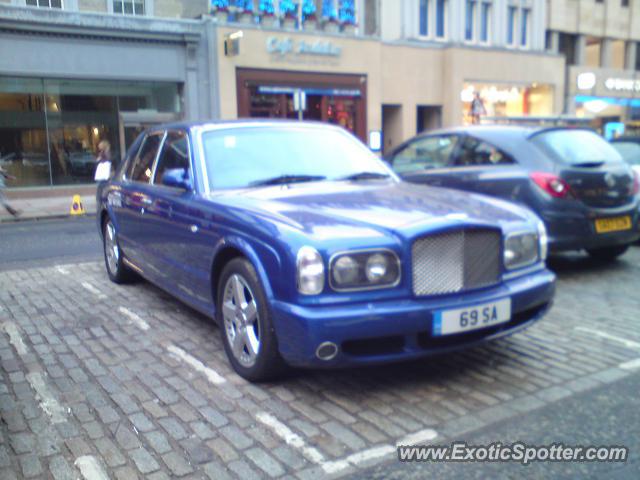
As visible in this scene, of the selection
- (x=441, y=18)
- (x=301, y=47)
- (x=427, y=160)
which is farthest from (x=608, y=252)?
(x=441, y=18)

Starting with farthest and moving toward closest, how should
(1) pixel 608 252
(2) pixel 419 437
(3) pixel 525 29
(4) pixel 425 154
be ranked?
1. (3) pixel 525 29
2. (4) pixel 425 154
3. (1) pixel 608 252
4. (2) pixel 419 437

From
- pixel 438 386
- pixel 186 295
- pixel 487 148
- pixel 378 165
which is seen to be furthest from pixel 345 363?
pixel 487 148

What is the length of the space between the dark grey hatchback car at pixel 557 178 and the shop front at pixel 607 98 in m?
25.5

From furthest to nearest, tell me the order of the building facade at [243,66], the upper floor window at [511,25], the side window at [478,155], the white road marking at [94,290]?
the upper floor window at [511,25]
the building facade at [243,66]
the side window at [478,155]
the white road marking at [94,290]

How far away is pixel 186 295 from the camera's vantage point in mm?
4680

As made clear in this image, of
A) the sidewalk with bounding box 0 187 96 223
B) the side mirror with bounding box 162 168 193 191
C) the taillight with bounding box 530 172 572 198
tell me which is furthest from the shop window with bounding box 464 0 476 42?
the side mirror with bounding box 162 168 193 191

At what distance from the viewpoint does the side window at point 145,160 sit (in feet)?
18.2

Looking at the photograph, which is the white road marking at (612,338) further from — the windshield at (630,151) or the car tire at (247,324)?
the windshield at (630,151)

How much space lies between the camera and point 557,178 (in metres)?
6.18

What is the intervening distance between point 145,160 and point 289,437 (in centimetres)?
353

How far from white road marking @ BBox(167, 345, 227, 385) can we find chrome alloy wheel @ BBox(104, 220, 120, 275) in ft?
7.71

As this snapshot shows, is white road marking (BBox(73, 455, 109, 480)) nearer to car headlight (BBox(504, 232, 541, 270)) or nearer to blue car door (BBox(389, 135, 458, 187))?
car headlight (BBox(504, 232, 541, 270))

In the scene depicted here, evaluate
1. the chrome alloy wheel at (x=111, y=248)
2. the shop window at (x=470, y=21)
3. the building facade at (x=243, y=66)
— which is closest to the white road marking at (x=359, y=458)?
the chrome alloy wheel at (x=111, y=248)

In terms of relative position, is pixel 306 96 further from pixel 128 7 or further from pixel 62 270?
pixel 62 270
